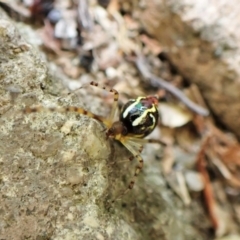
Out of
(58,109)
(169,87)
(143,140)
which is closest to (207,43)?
(169,87)

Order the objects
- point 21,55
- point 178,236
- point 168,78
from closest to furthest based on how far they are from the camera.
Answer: point 21,55 < point 178,236 < point 168,78

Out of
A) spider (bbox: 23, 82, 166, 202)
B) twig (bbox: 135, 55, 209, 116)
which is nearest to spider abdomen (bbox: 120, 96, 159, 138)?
spider (bbox: 23, 82, 166, 202)

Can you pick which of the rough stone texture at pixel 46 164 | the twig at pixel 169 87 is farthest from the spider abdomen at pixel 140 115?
the twig at pixel 169 87

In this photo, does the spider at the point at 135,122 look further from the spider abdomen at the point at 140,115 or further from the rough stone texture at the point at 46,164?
the rough stone texture at the point at 46,164

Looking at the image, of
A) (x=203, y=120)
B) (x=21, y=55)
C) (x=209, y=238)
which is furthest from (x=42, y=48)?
(x=209, y=238)

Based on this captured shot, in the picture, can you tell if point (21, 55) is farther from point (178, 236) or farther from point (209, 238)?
point (209, 238)

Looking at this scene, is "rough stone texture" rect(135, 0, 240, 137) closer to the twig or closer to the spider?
the twig
